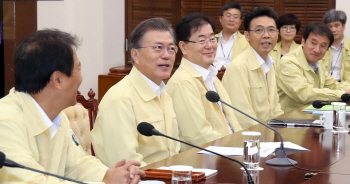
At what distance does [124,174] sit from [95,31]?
151 inches

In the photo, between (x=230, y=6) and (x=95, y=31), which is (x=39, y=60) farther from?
(x=230, y=6)

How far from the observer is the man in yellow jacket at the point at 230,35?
5.48m

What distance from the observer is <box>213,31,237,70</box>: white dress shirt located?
543 centimetres

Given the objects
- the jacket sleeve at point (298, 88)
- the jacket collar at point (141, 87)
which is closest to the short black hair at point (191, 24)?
the jacket collar at point (141, 87)

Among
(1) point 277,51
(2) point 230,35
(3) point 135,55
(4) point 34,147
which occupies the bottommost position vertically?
(4) point 34,147

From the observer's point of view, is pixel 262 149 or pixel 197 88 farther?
pixel 197 88

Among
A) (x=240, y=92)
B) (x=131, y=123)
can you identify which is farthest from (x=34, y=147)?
(x=240, y=92)

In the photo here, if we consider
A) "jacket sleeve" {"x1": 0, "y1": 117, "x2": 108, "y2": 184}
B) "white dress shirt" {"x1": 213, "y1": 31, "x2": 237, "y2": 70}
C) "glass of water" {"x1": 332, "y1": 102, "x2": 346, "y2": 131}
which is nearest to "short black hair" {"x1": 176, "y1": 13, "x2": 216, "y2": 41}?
"glass of water" {"x1": 332, "y1": 102, "x2": 346, "y2": 131}

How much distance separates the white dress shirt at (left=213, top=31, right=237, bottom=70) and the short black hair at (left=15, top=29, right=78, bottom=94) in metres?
3.88

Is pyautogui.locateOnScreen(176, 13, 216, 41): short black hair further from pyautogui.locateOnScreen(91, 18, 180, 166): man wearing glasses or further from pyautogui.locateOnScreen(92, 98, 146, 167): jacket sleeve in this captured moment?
pyautogui.locateOnScreen(92, 98, 146, 167): jacket sleeve

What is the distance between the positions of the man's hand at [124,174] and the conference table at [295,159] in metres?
0.10

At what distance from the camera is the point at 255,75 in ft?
11.4

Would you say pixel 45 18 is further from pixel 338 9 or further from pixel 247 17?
pixel 338 9

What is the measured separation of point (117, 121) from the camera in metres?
2.10
